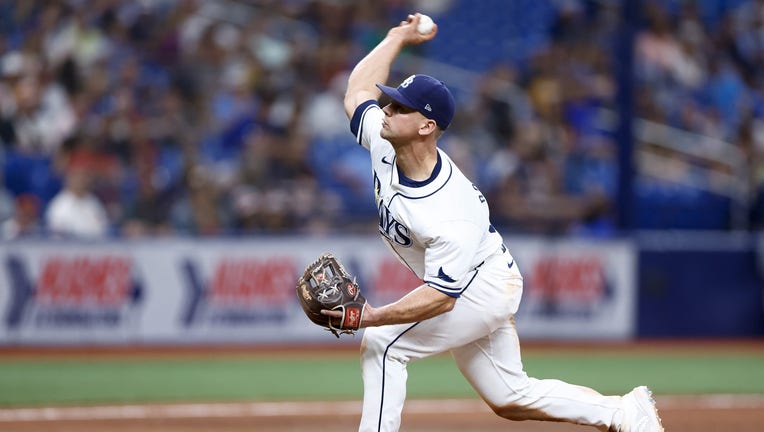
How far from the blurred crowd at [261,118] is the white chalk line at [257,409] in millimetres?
4370

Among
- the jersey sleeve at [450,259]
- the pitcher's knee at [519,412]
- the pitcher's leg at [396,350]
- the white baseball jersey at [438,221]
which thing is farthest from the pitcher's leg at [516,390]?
the jersey sleeve at [450,259]

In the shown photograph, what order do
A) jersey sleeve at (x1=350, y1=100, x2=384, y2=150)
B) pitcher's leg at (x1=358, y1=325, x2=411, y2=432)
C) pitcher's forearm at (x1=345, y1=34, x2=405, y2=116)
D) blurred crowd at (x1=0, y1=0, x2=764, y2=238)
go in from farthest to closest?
1. blurred crowd at (x1=0, y1=0, x2=764, y2=238)
2. pitcher's forearm at (x1=345, y1=34, x2=405, y2=116)
3. jersey sleeve at (x1=350, y1=100, x2=384, y2=150)
4. pitcher's leg at (x1=358, y1=325, x2=411, y2=432)

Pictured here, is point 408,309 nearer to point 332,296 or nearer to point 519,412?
point 332,296

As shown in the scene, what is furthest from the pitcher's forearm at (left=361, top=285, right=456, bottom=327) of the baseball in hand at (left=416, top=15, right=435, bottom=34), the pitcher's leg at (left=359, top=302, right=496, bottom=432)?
the baseball in hand at (left=416, top=15, right=435, bottom=34)

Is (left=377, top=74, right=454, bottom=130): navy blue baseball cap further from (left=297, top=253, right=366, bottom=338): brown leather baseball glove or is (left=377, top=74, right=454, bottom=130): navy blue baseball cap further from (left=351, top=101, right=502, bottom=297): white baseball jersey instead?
(left=297, top=253, right=366, bottom=338): brown leather baseball glove

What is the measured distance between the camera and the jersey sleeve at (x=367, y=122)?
568cm

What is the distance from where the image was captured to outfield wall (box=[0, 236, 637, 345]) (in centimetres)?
1205

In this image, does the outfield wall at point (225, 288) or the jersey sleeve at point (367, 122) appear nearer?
the jersey sleeve at point (367, 122)

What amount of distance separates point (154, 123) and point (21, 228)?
199 centimetres

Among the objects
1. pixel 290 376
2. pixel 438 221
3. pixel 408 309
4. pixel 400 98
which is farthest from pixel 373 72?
pixel 290 376

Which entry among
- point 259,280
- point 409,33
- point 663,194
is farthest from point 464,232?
point 663,194

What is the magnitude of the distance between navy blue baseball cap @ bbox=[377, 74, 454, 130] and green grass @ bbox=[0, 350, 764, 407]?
434 centimetres

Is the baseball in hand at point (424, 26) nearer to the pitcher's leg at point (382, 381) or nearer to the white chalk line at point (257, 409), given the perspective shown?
the pitcher's leg at point (382, 381)

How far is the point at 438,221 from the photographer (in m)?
5.11
